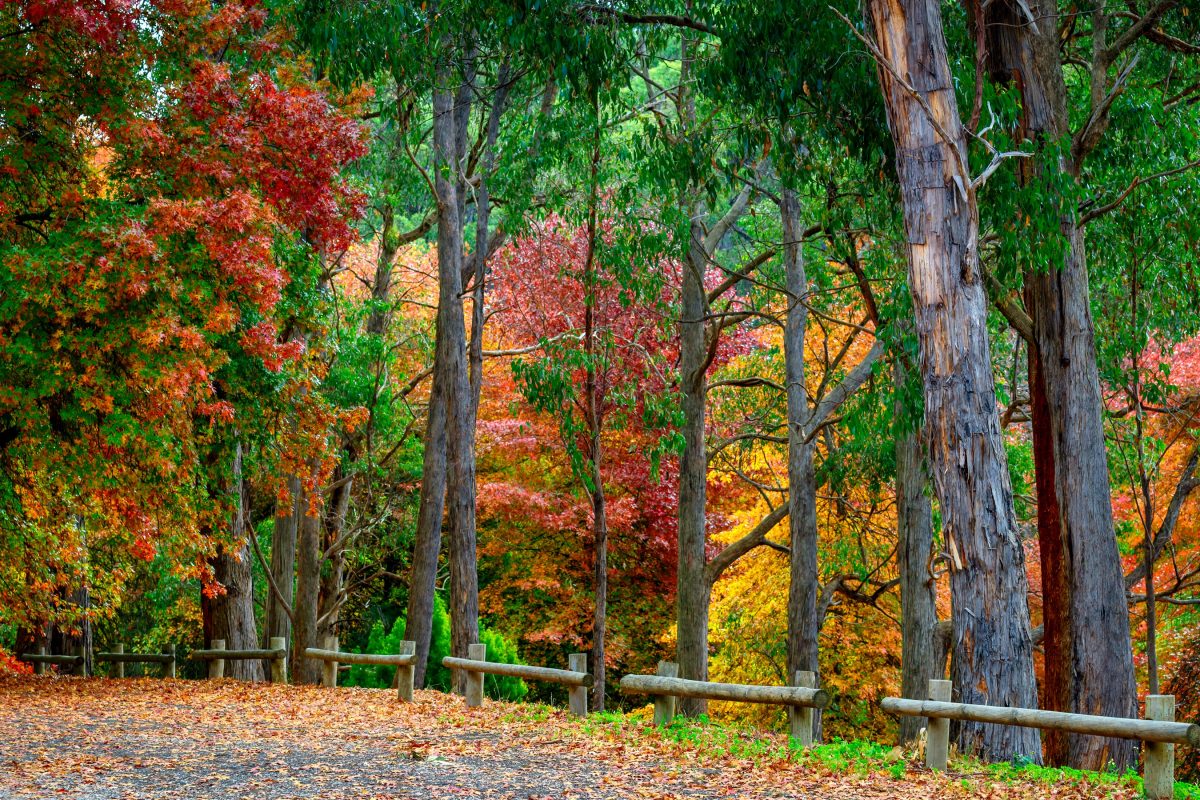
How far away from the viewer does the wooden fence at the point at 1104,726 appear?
7.24 metres

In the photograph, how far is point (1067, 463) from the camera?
11.1 metres

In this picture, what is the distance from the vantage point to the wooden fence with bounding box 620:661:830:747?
9086 mm

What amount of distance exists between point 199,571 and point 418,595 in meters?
3.72

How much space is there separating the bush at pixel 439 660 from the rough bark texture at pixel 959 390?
1153 centimetres

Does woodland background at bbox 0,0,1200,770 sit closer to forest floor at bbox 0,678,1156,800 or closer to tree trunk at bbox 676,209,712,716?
tree trunk at bbox 676,209,712,716

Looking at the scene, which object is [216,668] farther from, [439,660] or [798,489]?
[798,489]

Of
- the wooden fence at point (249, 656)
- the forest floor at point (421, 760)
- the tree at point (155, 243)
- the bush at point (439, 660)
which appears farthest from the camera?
the bush at point (439, 660)

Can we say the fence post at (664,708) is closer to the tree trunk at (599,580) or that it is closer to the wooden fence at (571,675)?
the wooden fence at (571,675)

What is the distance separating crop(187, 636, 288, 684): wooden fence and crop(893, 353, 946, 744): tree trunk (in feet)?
→ 27.5

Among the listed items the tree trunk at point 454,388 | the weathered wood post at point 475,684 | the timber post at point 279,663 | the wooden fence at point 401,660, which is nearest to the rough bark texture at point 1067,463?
the weathered wood post at point 475,684

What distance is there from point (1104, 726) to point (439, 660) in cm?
1507

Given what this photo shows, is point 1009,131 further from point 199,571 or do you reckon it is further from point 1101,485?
point 199,571

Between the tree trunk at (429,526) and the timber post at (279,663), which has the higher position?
the tree trunk at (429,526)

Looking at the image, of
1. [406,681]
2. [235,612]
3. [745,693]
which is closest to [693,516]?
[406,681]
